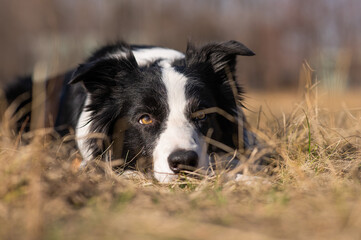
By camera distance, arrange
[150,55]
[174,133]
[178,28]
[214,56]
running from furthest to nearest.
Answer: [178,28], [150,55], [214,56], [174,133]

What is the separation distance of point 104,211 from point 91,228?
0.18m

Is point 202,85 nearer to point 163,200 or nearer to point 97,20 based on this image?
point 163,200

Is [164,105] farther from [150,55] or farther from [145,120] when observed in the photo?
[150,55]

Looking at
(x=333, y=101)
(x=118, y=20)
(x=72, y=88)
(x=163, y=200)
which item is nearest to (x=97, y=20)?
(x=118, y=20)

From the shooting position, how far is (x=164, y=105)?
3.17 metres

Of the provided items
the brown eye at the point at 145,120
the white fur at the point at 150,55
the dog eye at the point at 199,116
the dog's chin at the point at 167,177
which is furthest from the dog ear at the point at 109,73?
the dog's chin at the point at 167,177

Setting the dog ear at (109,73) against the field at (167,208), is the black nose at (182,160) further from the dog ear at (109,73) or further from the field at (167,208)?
the dog ear at (109,73)

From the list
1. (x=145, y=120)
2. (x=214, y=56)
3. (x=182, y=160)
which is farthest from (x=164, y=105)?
(x=214, y=56)

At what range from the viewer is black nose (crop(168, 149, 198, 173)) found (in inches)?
106

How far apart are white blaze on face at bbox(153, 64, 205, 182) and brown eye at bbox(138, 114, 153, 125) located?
19 cm

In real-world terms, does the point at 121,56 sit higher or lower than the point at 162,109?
higher

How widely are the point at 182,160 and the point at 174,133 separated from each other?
1.07ft

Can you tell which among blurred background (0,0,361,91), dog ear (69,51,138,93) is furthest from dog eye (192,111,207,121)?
blurred background (0,0,361,91)

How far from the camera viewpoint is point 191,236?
4.83ft
